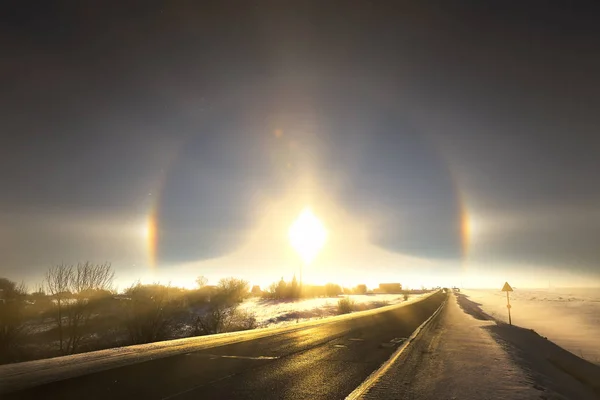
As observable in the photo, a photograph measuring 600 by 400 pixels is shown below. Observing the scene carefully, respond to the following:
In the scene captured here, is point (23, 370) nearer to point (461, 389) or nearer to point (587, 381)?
point (461, 389)

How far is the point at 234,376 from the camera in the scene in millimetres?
9234

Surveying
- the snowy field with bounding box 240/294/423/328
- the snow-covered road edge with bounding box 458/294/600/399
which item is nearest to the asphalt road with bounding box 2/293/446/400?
the snow-covered road edge with bounding box 458/294/600/399

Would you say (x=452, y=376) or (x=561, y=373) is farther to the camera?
(x=561, y=373)

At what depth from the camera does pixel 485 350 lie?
615 inches

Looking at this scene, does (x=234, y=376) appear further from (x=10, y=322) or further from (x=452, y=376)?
(x=10, y=322)

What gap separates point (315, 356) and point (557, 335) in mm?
37052

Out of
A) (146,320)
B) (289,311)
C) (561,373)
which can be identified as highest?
(146,320)

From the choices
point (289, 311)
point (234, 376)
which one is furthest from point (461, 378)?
point (289, 311)

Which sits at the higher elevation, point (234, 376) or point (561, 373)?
point (234, 376)

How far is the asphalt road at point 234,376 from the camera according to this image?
738cm

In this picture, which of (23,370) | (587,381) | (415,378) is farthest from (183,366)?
(587,381)

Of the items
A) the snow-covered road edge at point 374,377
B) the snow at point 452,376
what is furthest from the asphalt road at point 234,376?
the snow at point 452,376

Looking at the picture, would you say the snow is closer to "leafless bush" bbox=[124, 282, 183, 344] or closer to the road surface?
the road surface

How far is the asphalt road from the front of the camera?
7379mm
